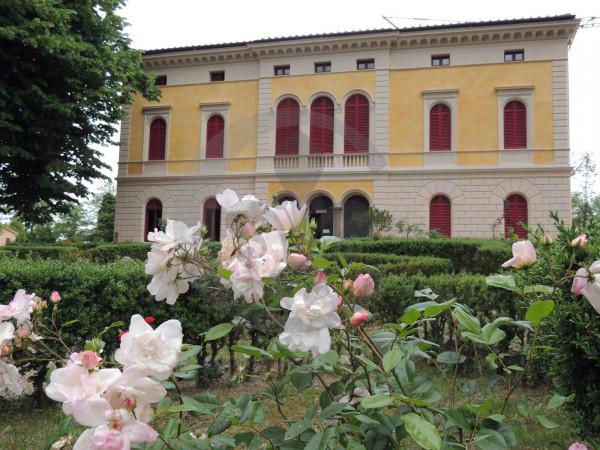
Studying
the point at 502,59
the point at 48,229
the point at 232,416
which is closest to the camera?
the point at 232,416

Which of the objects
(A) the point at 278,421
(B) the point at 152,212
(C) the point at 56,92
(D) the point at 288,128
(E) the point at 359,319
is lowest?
(A) the point at 278,421

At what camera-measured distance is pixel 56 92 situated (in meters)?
15.2

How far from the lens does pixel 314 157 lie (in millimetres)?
20031

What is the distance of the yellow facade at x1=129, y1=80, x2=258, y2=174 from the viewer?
2100 centimetres

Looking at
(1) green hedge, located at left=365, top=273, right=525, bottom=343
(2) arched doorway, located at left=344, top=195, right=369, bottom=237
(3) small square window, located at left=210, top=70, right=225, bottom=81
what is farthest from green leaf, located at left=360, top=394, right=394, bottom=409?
(3) small square window, located at left=210, top=70, right=225, bottom=81

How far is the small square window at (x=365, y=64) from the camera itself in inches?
785

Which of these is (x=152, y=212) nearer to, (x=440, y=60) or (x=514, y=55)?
(x=440, y=60)

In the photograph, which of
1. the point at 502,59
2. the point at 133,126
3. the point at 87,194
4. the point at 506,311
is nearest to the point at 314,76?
the point at 502,59

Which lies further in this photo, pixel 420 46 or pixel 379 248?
pixel 420 46

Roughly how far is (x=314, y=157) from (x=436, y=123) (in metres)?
5.56

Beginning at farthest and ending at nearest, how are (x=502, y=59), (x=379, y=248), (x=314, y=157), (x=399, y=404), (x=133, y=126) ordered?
1. (x=133, y=126)
2. (x=314, y=157)
3. (x=502, y=59)
4. (x=379, y=248)
5. (x=399, y=404)

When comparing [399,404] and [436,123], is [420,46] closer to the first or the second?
[436,123]

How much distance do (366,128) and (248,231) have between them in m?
19.5

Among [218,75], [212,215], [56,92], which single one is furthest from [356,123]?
[56,92]
